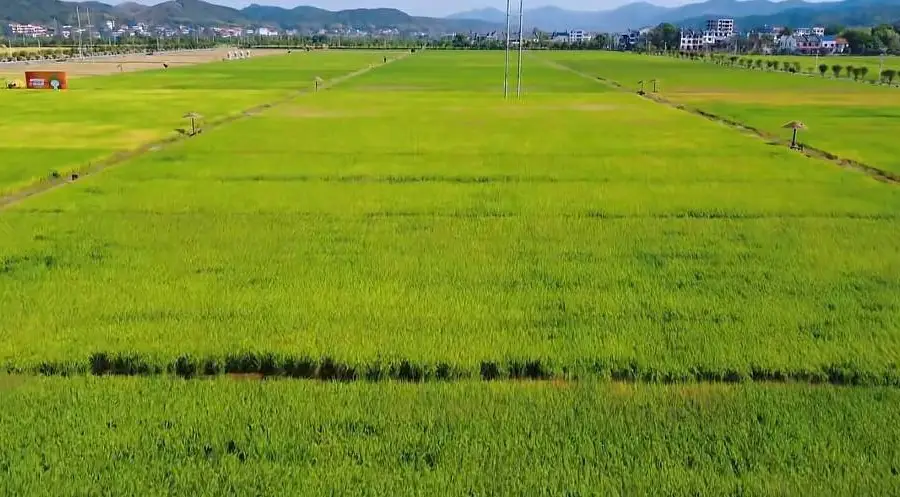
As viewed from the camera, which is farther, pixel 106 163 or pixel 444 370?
pixel 106 163

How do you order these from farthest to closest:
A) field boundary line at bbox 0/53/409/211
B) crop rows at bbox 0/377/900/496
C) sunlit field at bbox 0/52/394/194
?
sunlit field at bbox 0/52/394/194, field boundary line at bbox 0/53/409/211, crop rows at bbox 0/377/900/496

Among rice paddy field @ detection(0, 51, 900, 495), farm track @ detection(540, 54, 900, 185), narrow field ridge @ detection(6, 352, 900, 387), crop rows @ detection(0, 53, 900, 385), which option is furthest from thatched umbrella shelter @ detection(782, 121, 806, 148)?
narrow field ridge @ detection(6, 352, 900, 387)

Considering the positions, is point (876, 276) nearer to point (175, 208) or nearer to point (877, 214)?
point (877, 214)

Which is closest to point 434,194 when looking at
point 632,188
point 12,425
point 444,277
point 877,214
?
point 632,188

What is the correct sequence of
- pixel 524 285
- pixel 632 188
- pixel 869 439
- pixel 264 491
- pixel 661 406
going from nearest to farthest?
pixel 264 491 < pixel 869 439 < pixel 661 406 < pixel 524 285 < pixel 632 188

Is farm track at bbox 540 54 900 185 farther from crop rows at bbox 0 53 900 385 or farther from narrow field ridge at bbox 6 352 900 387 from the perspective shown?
narrow field ridge at bbox 6 352 900 387

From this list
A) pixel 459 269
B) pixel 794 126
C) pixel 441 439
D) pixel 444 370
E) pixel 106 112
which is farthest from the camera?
pixel 106 112

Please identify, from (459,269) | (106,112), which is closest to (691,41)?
(106,112)

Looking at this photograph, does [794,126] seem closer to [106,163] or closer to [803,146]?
[803,146]

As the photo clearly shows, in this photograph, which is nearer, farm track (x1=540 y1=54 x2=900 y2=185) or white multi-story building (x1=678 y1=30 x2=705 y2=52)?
farm track (x1=540 y1=54 x2=900 y2=185)
